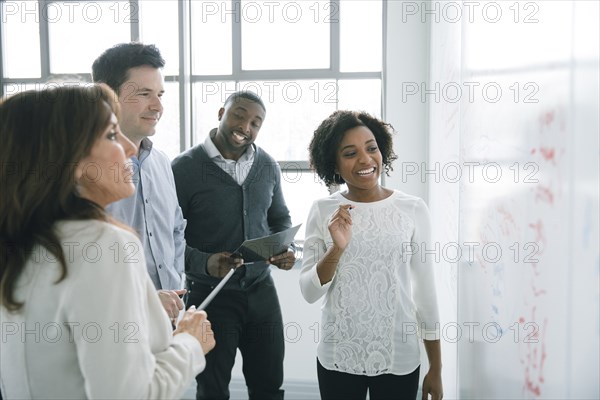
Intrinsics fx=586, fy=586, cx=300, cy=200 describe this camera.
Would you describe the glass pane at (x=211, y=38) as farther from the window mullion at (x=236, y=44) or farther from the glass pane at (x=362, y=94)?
the glass pane at (x=362, y=94)

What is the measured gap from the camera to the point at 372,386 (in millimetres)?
1564

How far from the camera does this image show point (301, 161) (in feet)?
12.5

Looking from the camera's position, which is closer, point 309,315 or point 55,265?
point 55,265

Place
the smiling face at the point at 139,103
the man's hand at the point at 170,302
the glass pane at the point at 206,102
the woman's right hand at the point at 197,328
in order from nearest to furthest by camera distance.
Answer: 1. the woman's right hand at the point at 197,328
2. the man's hand at the point at 170,302
3. the smiling face at the point at 139,103
4. the glass pane at the point at 206,102

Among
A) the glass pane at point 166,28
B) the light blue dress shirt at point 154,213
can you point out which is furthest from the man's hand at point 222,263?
the glass pane at point 166,28

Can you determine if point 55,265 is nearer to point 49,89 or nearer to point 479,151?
point 49,89

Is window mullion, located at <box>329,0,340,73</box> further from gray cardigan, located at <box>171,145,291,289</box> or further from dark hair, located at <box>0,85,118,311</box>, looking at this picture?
dark hair, located at <box>0,85,118,311</box>

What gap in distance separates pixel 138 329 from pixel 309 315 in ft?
8.73

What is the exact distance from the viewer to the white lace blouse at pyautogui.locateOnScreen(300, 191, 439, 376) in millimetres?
1554

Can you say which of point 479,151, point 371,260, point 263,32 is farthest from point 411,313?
point 263,32

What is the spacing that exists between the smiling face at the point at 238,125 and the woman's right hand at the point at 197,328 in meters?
1.15

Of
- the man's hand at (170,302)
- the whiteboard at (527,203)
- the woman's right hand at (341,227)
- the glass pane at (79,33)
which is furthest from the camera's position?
the glass pane at (79,33)

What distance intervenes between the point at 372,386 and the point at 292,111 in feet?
8.23

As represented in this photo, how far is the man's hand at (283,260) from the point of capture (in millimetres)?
2150
